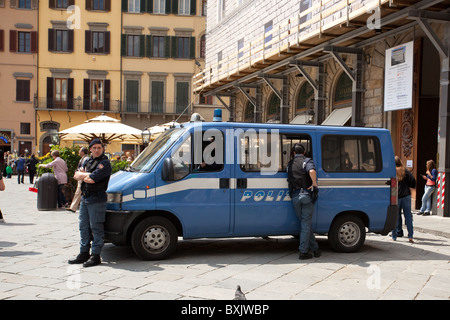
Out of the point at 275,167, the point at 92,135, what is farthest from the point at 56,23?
the point at 275,167

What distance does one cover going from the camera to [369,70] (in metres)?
16.5

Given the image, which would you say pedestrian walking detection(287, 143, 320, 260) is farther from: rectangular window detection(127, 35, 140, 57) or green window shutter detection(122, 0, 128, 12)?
green window shutter detection(122, 0, 128, 12)

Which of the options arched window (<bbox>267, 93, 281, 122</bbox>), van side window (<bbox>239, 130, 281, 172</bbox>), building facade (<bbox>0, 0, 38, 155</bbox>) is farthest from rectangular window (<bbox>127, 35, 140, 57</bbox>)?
van side window (<bbox>239, 130, 281, 172</bbox>)

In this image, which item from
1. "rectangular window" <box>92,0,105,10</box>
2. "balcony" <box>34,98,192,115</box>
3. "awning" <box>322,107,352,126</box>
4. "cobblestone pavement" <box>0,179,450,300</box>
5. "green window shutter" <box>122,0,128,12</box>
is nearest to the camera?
"cobblestone pavement" <box>0,179,450,300</box>

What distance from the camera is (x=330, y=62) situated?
1886 cm

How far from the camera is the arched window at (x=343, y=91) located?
706 inches

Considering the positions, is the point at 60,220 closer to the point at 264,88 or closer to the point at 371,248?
the point at 371,248

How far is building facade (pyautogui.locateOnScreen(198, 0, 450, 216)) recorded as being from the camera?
13.3m

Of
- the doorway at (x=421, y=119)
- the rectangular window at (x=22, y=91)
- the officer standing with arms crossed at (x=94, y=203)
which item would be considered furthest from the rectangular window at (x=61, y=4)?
the officer standing with arms crossed at (x=94, y=203)

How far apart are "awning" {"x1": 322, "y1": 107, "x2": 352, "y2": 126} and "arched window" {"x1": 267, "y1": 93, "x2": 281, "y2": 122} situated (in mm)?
5188

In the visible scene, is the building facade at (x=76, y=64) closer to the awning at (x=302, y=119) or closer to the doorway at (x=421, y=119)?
the awning at (x=302, y=119)

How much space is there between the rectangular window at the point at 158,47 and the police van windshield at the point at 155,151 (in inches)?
1352

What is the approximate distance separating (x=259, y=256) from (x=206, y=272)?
1.36m

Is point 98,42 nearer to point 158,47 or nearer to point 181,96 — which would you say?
point 158,47
